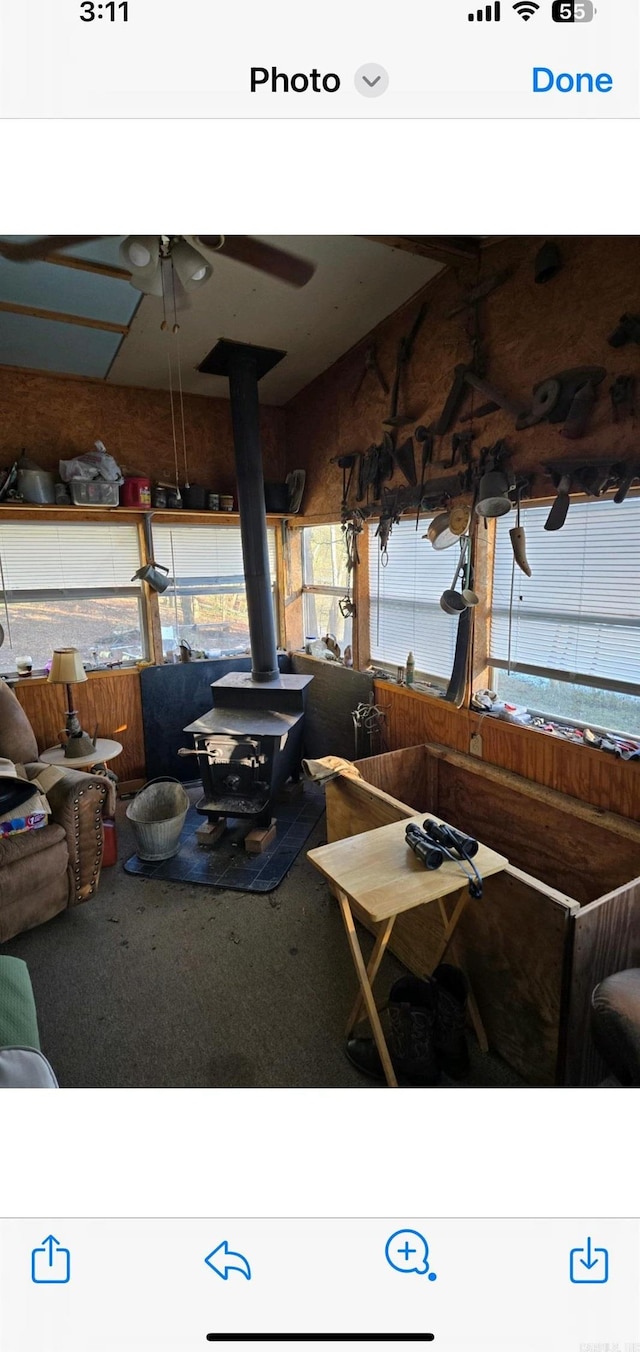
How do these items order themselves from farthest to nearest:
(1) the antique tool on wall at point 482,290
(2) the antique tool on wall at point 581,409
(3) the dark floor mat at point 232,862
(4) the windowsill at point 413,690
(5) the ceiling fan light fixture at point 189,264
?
(4) the windowsill at point 413,690
(3) the dark floor mat at point 232,862
(1) the antique tool on wall at point 482,290
(2) the antique tool on wall at point 581,409
(5) the ceiling fan light fixture at point 189,264

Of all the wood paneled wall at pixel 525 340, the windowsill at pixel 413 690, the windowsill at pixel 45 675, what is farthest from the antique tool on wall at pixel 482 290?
the windowsill at pixel 45 675

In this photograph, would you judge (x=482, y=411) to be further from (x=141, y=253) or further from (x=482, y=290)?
(x=141, y=253)

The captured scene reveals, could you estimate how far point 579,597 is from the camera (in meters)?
2.03

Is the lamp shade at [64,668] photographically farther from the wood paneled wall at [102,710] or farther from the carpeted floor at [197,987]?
the carpeted floor at [197,987]

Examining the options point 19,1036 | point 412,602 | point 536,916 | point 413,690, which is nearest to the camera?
point 19,1036

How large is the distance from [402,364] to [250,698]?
2.10 metres

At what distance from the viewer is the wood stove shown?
113 inches

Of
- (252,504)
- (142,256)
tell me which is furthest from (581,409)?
(252,504)

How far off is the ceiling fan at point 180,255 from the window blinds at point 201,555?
1754 mm

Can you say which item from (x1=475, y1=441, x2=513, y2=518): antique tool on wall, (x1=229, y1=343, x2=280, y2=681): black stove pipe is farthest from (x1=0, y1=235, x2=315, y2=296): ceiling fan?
(x1=475, y1=441, x2=513, y2=518): antique tool on wall

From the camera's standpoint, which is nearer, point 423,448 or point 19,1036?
point 19,1036

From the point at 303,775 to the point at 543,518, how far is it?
93.9 inches

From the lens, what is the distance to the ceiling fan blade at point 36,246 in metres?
1.76
